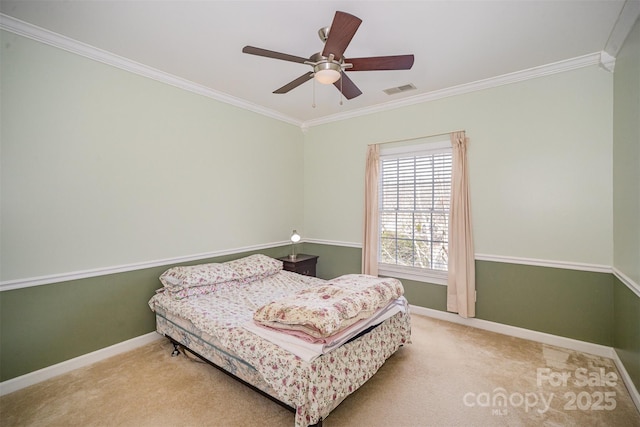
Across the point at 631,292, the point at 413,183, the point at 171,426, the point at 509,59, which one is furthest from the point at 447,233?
the point at 171,426

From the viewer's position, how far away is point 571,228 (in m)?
2.84

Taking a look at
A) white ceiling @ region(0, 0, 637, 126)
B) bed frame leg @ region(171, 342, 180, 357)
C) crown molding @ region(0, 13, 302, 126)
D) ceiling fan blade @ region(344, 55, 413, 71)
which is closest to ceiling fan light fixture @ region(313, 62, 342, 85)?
ceiling fan blade @ region(344, 55, 413, 71)

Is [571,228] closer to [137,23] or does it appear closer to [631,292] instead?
[631,292]

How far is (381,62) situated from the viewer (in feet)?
6.97

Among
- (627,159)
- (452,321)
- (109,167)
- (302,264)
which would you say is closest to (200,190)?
(109,167)

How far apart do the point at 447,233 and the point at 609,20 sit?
2279 mm

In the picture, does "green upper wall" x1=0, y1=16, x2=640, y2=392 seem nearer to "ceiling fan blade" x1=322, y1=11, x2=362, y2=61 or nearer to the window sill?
the window sill

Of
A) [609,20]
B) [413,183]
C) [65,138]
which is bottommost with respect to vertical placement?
[413,183]

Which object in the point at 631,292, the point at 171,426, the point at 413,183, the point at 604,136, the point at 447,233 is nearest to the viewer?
the point at 171,426

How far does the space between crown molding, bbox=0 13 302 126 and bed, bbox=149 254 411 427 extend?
6.70 feet

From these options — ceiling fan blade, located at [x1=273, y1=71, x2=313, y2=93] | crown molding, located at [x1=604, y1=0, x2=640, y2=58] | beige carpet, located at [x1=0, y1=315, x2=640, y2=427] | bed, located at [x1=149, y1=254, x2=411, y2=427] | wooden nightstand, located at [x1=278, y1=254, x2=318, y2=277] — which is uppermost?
crown molding, located at [x1=604, y1=0, x2=640, y2=58]

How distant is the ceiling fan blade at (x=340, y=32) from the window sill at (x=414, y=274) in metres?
2.78

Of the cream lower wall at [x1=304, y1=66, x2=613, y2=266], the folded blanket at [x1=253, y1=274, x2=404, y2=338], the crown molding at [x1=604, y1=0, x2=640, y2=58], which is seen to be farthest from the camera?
the cream lower wall at [x1=304, y1=66, x2=613, y2=266]

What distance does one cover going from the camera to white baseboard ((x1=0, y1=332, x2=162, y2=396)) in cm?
221
